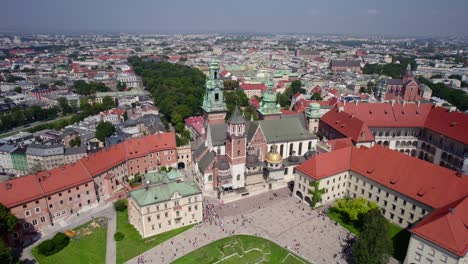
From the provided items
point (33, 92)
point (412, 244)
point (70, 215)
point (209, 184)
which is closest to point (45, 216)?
point (70, 215)

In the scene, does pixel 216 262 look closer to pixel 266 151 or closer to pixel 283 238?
pixel 283 238

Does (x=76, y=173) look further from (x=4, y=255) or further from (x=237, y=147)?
(x=237, y=147)

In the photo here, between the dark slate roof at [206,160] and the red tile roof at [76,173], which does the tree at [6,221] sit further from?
the dark slate roof at [206,160]

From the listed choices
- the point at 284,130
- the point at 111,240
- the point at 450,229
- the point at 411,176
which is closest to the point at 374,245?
the point at 450,229

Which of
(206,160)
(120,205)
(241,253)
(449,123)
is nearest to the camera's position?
(241,253)

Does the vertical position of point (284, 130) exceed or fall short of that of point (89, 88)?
it exceeds it

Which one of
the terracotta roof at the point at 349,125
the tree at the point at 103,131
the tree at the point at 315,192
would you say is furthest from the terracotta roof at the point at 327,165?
the tree at the point at 103,131

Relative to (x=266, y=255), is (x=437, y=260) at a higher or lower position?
higher
